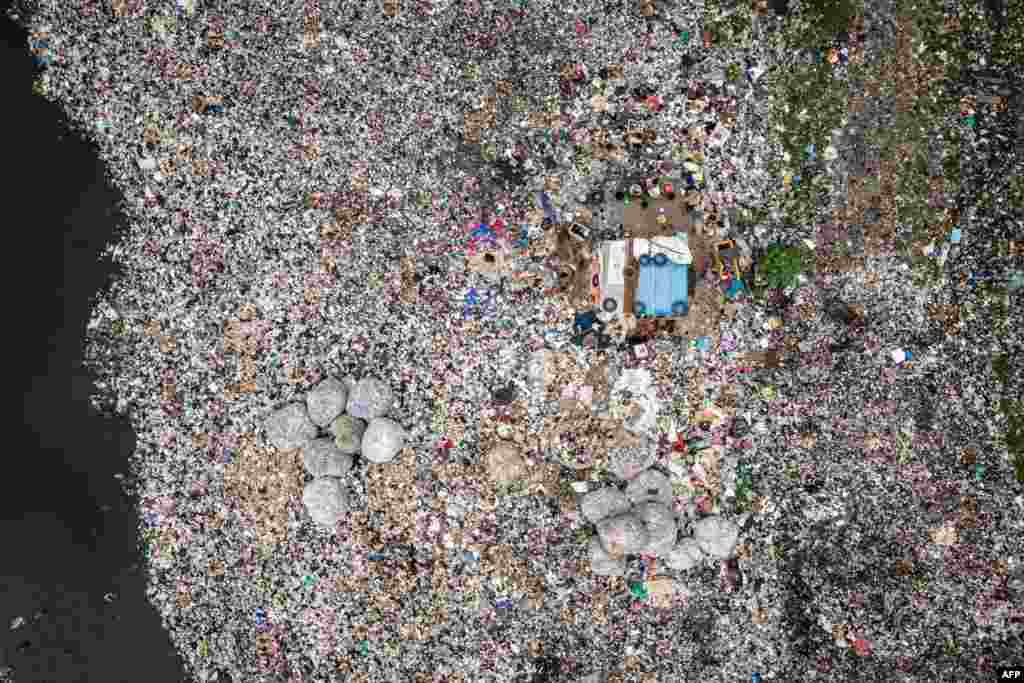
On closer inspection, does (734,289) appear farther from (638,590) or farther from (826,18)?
(638,590)

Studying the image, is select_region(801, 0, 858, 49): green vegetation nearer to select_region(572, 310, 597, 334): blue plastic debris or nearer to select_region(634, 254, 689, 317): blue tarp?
select_region(634, 254, 689, 317): blue tarp

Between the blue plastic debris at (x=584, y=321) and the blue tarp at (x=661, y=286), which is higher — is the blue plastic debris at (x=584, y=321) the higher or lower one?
the lower one

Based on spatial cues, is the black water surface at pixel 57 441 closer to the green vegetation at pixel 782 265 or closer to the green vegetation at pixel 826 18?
the green vegetation at pixel 782 265

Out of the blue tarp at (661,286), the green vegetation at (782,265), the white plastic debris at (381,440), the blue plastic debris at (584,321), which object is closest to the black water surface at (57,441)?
the white plastic debris at (381,440)

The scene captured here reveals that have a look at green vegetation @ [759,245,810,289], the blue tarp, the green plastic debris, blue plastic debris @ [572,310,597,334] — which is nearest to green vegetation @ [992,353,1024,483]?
green vegetation @ [759,245,810,289]

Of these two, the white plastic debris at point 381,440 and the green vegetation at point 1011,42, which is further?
the green vegetation at point 1011,42

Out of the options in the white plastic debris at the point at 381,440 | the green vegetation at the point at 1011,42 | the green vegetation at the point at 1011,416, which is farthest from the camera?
the green vegetation at the point at 1011,42
